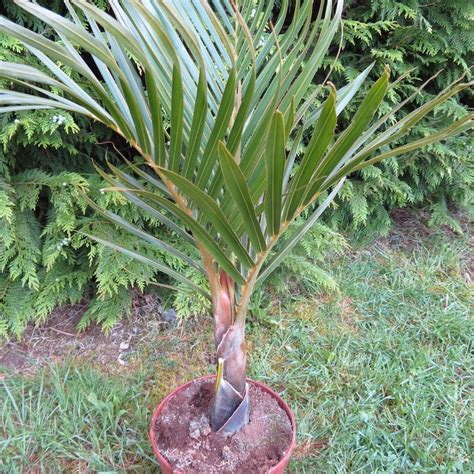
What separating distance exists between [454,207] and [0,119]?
91.7 inches

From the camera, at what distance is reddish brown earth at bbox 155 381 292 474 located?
904 millimetres

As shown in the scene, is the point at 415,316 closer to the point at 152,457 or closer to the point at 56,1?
the point at 152,457

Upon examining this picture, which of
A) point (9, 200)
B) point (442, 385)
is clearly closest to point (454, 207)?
point (442, 385)

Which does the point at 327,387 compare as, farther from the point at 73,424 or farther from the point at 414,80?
the point at 414,80

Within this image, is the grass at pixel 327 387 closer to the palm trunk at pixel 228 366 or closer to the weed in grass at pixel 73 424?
the weed in grass at pixel 73 424

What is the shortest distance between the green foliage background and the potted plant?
0.68 meters

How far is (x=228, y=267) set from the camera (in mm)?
744

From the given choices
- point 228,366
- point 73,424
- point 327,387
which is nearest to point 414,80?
point 327,387

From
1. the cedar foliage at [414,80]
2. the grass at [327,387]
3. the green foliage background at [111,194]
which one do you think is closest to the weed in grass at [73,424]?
the grass at [327,387]

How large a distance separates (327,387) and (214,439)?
0.65 m

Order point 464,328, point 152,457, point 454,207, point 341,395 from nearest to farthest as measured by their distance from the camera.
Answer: point 152,457, point 341,395, point 464,328, point 454,207

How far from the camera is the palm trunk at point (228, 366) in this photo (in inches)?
34.4

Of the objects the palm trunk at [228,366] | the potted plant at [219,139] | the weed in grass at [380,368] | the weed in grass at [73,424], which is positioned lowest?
the weed in grass at [73,424]

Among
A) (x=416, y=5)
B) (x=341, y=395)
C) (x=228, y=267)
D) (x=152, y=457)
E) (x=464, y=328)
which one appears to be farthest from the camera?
(x=416, y=5)
